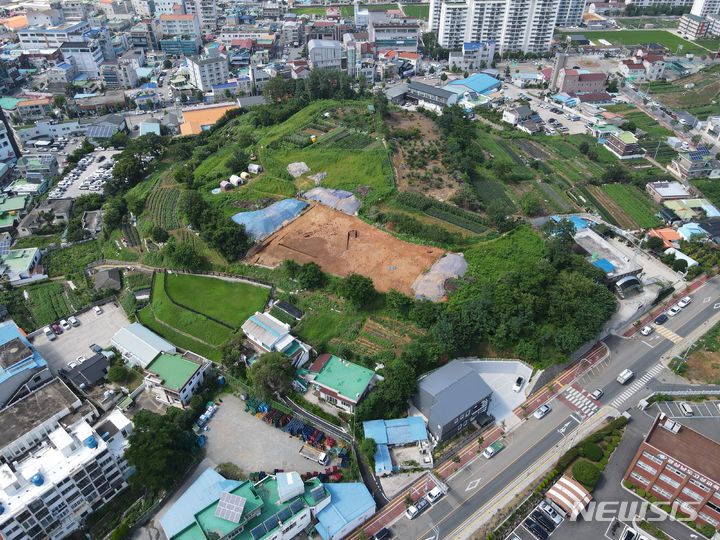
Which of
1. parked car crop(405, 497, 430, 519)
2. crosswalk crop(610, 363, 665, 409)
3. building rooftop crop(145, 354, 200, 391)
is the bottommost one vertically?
parked car crop(405, 497, 430, 519)

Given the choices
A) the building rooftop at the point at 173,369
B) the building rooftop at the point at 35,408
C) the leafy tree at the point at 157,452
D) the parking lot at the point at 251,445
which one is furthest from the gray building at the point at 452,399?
the building rooftop at the point at 35,408

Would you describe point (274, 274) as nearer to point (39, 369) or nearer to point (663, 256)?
point (39, 369)

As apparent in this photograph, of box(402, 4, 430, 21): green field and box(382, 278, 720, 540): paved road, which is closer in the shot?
box(382, 278, 720, 540): paved road

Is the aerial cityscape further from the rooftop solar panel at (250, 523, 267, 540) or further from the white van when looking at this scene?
the rooftop solar panel at (250, 523, 267, 540)

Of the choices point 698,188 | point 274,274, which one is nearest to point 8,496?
point 274,274

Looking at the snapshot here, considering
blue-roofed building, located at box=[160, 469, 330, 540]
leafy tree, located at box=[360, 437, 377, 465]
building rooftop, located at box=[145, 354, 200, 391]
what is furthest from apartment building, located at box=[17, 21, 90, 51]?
leafy tree, located at box=[360, 437, 377, 465]

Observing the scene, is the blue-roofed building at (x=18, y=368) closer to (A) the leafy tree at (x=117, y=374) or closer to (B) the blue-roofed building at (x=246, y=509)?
(A) the leafy tree at (x=117, y=374)

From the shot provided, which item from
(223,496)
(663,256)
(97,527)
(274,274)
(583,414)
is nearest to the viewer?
(223,496)
